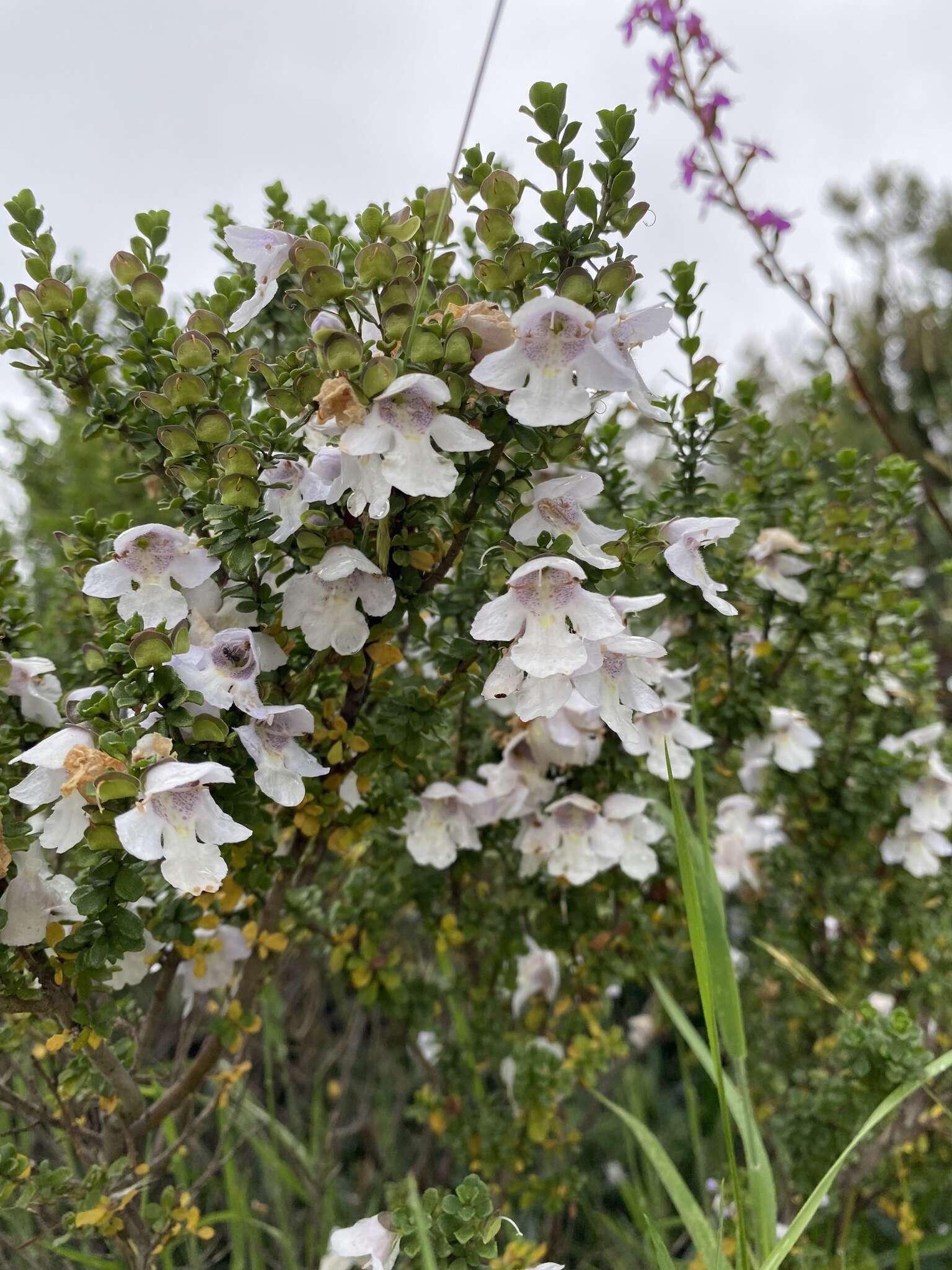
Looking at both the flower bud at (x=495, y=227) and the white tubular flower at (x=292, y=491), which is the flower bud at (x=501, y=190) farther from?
the white tubular flower at (x=292, y=491)

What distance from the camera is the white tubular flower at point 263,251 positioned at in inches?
31.5

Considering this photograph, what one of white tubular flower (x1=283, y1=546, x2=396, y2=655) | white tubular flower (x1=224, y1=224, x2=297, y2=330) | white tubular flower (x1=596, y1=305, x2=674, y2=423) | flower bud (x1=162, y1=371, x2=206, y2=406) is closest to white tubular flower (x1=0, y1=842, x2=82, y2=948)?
white tubular flower (x1=283, y1=546, x2=396, y2=655)

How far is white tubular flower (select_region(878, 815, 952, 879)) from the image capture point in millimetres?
1465

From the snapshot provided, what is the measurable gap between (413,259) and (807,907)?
1336mm

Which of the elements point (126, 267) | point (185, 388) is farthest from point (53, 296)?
point (185, 388)

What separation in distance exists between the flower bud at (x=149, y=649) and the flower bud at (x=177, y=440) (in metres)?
0.18

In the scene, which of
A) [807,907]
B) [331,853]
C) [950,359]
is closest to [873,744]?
[807,907]

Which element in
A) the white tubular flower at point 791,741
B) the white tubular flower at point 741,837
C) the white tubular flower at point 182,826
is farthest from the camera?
the white tubular flower at point 741,837

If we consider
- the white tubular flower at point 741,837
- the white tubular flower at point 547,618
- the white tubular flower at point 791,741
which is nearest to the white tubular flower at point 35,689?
the white tubular flower at point 547,618

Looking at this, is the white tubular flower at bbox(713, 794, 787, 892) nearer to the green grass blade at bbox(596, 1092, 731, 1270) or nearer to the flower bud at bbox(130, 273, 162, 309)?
the green grass blade at bbox(596, 1092, 731, 1270)

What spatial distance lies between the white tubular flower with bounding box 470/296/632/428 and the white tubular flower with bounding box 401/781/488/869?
0.53 meters

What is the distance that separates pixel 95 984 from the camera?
0.91 metres

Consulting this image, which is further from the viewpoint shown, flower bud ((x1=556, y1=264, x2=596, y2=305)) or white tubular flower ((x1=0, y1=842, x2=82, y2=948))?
white tubular flower ((x1=0, y1=842, x2=82, y2=948))

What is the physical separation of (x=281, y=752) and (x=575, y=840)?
457 mm
